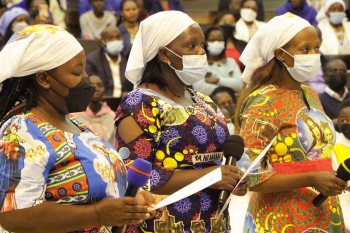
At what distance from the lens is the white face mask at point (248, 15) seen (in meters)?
9.80

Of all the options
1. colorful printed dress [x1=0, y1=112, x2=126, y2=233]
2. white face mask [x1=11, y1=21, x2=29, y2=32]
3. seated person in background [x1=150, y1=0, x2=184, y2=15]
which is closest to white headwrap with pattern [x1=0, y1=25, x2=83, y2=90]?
colorful printed dress [x1=0, y1=112, x2=126, y2=233]

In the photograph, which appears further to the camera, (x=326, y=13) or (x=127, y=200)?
(x=326, y=13)

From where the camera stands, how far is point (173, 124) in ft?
10.1

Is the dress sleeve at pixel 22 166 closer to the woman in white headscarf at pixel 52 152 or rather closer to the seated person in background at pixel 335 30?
the woman in white headscarf at pixel 52 152

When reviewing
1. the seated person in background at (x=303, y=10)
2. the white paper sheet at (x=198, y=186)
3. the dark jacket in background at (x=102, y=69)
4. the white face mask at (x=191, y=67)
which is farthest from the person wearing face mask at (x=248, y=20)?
the white paper sheet at (x=198, y=186)

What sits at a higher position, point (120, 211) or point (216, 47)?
point (120, 211)

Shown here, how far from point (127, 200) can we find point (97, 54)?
603 cm

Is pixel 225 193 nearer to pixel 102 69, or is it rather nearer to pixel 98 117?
pixel 98 117

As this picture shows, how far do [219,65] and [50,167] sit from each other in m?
6.09

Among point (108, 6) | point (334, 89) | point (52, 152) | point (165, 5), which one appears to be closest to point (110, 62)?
point (108, 6)

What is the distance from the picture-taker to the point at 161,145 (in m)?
3.06

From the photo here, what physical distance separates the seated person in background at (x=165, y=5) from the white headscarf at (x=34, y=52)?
7310mm

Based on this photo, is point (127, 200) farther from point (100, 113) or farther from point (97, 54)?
point (97, 54)

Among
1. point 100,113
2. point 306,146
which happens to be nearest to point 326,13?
point 100,113
